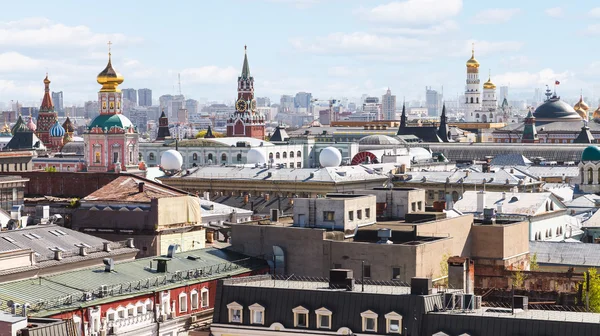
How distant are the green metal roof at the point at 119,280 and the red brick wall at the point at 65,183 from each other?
27346 mm

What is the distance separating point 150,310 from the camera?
50.9 meters

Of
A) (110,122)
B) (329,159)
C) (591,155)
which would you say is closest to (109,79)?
(110,122)

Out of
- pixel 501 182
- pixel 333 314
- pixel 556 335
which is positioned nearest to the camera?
pixel 556 335

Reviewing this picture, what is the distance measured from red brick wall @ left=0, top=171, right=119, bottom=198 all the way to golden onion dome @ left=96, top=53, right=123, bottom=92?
1656 inches

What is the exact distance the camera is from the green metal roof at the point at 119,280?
47.3 metres

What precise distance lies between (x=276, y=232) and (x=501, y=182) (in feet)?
175

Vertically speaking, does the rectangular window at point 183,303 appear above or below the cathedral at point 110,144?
below

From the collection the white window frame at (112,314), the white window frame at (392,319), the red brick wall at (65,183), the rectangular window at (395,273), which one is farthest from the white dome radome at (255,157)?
the white window frame at (392,319)

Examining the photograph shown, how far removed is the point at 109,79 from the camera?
13650 cm

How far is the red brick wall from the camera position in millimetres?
86375

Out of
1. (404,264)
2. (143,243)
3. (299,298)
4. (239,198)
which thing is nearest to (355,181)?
(239,198)

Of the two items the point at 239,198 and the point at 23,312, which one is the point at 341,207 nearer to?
the point at 23,312

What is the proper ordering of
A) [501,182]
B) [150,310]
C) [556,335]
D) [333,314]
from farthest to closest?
1. [501,182]
2. [150,310]
3. [333,314]
4. [556,335]

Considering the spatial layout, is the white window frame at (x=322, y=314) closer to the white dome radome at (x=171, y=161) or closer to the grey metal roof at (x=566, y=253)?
the grey metal roof at (x=566, y=253)
